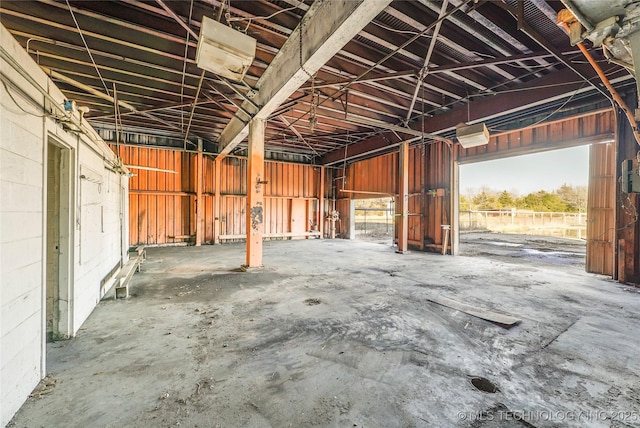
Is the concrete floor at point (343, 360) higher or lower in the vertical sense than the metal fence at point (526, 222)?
lower

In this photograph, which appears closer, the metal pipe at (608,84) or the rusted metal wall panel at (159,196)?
the metal pipe at (608,84)

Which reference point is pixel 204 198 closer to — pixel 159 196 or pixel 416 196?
pixel 159 196

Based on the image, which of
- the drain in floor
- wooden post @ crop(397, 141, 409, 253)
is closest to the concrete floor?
the drain in floor

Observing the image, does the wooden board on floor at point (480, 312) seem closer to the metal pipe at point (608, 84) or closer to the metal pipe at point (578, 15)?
the metal pipe at point (578, 15)

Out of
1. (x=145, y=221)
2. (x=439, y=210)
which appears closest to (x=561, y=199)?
(x=439, y=210)

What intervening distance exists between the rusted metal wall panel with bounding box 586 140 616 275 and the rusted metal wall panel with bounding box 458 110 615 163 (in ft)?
1.16

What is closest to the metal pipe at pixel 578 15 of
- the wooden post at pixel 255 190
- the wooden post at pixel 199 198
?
the wooden post at pixel 255 190

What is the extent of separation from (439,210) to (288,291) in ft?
23.0

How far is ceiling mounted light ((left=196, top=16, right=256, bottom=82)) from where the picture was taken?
314 cm

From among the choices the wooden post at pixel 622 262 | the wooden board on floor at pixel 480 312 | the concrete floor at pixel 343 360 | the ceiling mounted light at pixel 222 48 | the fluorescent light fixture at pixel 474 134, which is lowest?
the concrete floor at pixel 343 360

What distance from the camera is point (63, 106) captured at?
2.79 metres

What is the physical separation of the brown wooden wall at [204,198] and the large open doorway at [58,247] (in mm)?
7514

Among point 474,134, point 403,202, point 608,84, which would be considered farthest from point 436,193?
point 608,84

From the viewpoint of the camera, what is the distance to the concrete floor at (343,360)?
73.3 inches
